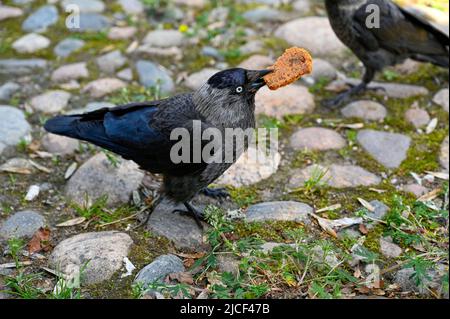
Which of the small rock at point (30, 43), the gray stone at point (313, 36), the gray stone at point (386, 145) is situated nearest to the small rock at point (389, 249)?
the gray stone at point (386, 145)

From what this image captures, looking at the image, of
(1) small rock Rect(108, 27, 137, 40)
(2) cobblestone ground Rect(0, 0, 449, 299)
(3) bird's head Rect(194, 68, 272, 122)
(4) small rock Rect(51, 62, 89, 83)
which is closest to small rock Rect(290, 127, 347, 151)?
(2) cobblestone ground Rect(0, 0, 449, 299)

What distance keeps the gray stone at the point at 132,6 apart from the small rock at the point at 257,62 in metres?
1.87

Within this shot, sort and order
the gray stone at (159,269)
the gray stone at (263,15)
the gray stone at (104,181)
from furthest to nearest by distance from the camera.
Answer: the gray stone at (263,15) → the gray stone at (104,181) → the gray stone at (159,269)

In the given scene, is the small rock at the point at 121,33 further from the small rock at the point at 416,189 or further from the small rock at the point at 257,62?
the small rock at the point at 416,189

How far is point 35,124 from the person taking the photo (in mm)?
5375

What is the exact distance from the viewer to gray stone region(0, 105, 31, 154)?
16.7 ft

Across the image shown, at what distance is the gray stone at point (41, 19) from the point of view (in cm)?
683

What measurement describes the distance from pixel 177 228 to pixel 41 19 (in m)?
4.07

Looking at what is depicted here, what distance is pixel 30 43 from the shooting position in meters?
6.52

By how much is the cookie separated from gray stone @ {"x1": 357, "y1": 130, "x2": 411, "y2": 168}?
4.16 feet

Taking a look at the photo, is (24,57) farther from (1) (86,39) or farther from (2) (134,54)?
(2) (134,54)

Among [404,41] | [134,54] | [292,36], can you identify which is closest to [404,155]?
[404,41]

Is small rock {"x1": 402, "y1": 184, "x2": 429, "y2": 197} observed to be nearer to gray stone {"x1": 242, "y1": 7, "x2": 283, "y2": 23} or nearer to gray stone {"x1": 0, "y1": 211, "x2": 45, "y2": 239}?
gray stone {"x1": 0, "y1": 211, "x2": 45, "y2": 239}

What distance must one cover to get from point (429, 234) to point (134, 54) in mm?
3896
